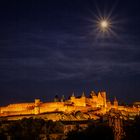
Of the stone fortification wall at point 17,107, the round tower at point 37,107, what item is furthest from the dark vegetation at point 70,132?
the stone fortification wall at point 17,107

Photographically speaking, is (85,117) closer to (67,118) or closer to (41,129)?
(67,118)

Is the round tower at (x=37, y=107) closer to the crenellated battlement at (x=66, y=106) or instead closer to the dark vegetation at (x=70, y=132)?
the crenellated battlement at (x=66, y=106)

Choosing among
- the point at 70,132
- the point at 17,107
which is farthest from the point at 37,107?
the point at 70,132

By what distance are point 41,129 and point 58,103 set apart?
38011 mm

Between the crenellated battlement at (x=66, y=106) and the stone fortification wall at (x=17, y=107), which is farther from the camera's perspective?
the stone fortification wall at (x=17, y=107)

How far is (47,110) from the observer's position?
112 meters

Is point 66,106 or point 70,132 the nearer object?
point 70,132

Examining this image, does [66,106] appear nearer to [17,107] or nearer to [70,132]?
[17,107]

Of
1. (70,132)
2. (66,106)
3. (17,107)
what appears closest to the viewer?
(70,132)

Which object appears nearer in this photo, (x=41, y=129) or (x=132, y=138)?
(x=132, y=138)

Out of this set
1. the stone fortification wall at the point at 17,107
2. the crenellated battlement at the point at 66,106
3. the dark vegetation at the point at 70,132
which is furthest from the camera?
the stone fortification wall at the point at 17,107

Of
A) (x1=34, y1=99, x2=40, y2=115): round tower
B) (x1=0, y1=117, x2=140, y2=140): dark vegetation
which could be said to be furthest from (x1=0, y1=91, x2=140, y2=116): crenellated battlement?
(x1=0, y1=117, x2=140, y2=140): dark vegetation

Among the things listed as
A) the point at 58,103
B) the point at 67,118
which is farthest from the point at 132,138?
the point at 58,103

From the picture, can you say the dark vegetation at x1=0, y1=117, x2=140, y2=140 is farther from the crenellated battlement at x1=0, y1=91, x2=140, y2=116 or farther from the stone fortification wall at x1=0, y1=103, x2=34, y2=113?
the stone fortification wall at x1=0, y1=103, x2=34, y2=113
